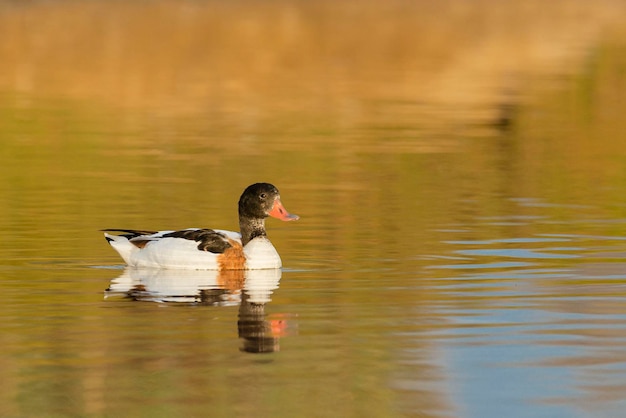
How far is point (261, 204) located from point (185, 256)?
1.18 m

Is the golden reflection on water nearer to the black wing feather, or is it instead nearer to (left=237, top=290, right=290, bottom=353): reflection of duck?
(left=237, top=290, right=290, bottom=353): reflection of duck

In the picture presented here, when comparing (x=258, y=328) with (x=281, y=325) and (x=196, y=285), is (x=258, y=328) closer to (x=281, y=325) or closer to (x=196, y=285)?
(x=281, y=325)

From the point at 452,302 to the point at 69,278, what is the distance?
4.02 m

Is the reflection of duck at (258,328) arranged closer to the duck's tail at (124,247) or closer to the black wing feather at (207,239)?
the black wing feather at (207,239)

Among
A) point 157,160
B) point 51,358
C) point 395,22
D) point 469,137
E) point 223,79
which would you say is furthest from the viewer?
point 395,22

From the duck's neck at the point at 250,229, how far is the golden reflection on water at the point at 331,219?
66 cm

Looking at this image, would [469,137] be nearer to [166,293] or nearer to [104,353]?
[166,293]

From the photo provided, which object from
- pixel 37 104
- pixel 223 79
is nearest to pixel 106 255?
pixel 37 104

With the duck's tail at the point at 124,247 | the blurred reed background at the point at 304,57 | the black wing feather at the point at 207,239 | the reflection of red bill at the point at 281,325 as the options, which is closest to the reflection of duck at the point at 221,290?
the reflection of red bill at the point at 281,325

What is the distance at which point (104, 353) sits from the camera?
494 inches

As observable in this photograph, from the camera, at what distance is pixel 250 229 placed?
58.4ft

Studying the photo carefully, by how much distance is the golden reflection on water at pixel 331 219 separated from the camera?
38.1 ft

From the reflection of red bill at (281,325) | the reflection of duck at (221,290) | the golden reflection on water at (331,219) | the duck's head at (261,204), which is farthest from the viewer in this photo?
the duck's head at (261,204)

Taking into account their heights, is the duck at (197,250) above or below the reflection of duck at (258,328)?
above
